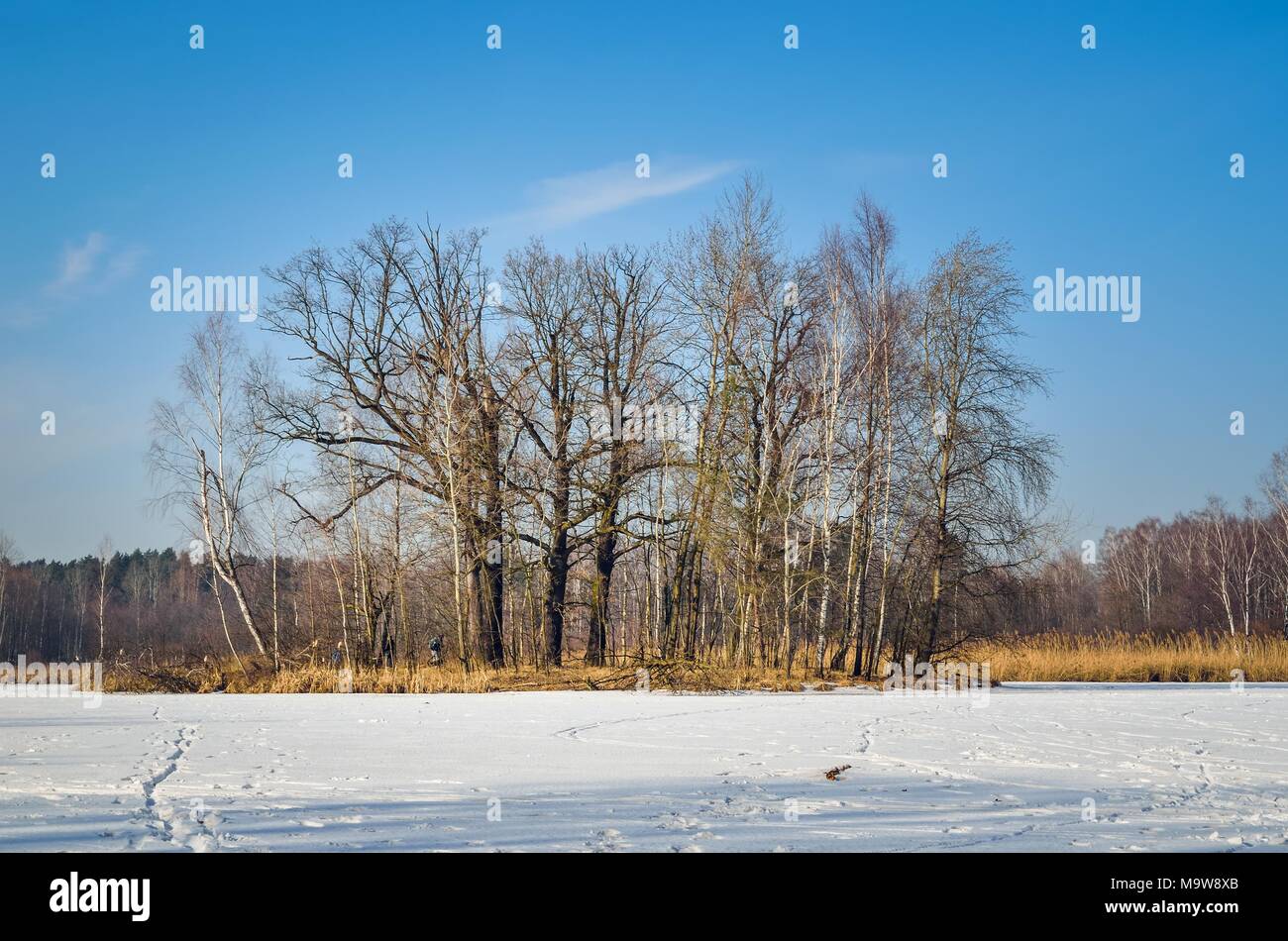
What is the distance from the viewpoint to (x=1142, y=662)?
2475 cm

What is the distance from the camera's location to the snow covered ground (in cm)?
536

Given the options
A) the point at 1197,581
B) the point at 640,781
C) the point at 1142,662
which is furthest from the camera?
the point at 1197,581

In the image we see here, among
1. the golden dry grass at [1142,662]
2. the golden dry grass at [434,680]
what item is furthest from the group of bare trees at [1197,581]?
the golden dry grass at [434,680]

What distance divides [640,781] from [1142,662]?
21676mm

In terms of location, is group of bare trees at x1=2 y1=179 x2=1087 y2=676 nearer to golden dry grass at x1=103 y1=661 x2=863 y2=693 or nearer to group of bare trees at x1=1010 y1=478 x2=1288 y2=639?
golden dry grass at x1=103 y1=661 x2=863 y2=693

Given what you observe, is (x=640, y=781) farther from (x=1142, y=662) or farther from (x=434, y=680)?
(x=1142, y=662)

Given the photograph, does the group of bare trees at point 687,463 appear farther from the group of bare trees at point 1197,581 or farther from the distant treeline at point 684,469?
the group of bare trees at point 1197,581

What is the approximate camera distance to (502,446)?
26.8 meters

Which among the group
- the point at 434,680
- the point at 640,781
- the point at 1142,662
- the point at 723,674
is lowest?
the point at 1142,662

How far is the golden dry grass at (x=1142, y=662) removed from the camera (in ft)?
79.9

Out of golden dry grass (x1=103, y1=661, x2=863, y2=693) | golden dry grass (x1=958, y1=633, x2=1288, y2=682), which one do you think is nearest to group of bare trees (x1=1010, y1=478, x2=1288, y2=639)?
golden dry grass (x1=958, y1=633, x2=1288, y2=682)

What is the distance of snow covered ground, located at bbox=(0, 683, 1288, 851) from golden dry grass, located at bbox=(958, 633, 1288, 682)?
1133cm

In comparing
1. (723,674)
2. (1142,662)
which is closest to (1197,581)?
(1142,662)
